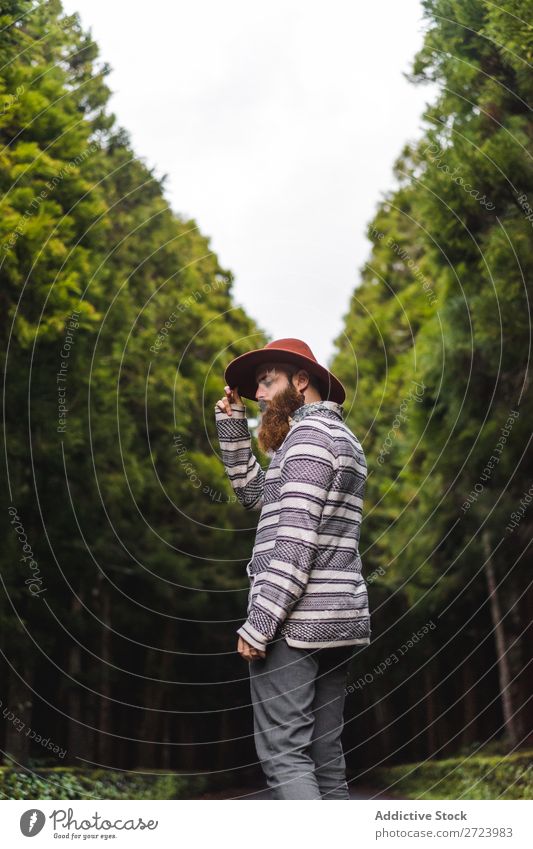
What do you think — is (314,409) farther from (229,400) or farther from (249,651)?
(249,651)

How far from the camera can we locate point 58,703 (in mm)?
22422

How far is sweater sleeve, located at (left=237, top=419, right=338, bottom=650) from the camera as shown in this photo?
189 inches

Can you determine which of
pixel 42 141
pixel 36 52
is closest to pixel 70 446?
pixel 42 141

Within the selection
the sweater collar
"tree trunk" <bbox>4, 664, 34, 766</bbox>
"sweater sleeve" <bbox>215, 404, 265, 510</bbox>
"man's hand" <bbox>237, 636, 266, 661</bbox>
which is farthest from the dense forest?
"man's hand" <bbox>237, 636, 266, 661</bbox>

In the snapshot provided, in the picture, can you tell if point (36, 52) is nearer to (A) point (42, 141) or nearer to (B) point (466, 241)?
(A) point (42, 141)

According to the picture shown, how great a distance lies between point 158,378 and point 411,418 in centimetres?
482

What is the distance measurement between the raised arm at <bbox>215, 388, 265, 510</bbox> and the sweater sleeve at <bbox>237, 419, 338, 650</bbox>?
2.14 feet

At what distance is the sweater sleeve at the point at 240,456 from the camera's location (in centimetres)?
570

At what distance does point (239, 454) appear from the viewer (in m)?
5.72

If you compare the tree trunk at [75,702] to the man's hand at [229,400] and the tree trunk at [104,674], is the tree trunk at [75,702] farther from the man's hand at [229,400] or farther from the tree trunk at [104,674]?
the man's hand at [229,400]

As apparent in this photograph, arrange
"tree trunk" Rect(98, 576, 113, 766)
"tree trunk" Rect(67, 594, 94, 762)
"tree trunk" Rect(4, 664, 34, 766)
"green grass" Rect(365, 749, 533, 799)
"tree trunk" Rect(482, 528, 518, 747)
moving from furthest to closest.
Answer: "tree trunk" Rect(98, 576, 113, 766) < "tree trunk" Rect(67, 594, 94, 762) < "tree trunk" Rect(482, 528, 518, 747) < "tree trunk" Rect(4, 664, 34, 766) < "green grass" Rect(365, 749, 533, 799)

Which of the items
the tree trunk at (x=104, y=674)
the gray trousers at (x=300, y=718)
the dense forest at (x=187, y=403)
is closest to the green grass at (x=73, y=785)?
the dense forest at (x=187, y=403)

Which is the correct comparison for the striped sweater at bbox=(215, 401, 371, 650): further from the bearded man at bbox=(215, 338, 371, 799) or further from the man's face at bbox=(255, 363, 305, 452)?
the man's face at bbox=(255, 363, 305, 452)

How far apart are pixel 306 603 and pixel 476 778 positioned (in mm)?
9786
